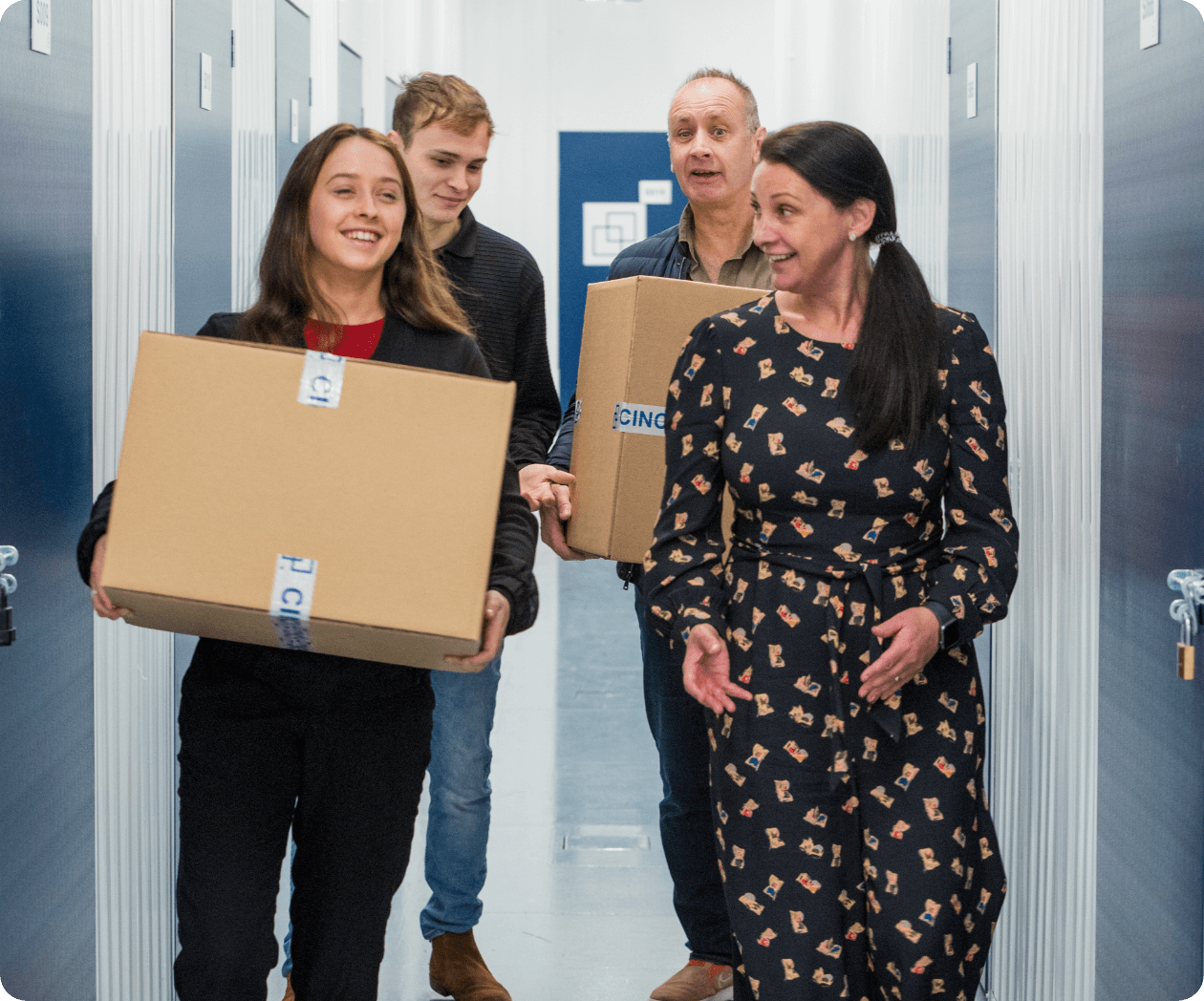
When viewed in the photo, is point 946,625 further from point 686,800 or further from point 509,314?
point 509,314

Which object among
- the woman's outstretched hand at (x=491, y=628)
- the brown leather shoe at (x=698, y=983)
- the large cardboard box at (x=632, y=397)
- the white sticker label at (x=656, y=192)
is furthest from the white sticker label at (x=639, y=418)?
the white sticker label at (x=656, y=192)

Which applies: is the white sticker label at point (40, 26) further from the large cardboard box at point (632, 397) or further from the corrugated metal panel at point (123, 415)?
the large cardboard box at point (632, 397)

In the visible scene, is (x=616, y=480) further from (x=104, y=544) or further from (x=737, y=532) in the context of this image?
(x=104, y=544)

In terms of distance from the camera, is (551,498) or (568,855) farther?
(568,855)

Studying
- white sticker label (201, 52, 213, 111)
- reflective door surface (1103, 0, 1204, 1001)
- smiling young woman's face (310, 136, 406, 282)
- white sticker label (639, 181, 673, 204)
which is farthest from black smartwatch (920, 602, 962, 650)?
white sticker label (639, 181, 673, 204)

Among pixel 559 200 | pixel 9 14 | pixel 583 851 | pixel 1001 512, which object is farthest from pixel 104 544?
pixel 559 200

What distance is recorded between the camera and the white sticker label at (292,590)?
1333 mm

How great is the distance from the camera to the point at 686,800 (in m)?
2.25

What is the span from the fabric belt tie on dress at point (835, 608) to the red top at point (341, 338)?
0.59m

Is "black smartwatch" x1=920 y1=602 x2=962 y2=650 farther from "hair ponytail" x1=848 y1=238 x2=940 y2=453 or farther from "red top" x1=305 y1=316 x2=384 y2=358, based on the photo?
"red top" x1=305 y1=316 x2=384 y2=358

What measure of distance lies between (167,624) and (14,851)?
0.47m

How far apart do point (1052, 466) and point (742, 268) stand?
0.63 metres

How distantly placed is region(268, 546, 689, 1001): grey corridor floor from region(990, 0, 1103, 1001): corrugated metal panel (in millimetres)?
871

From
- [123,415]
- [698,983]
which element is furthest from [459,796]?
[123,415]
